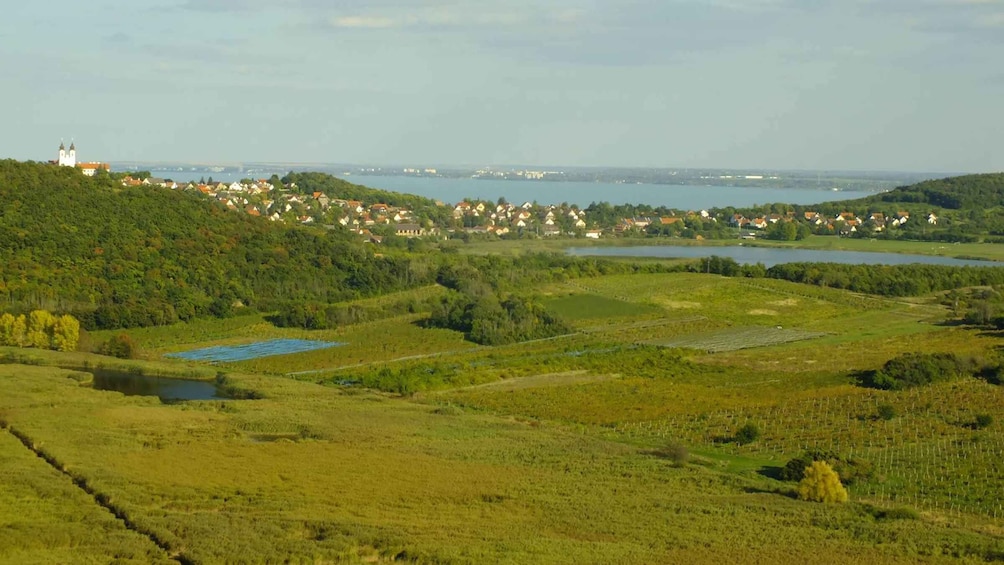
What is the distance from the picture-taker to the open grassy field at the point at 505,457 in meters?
18.3

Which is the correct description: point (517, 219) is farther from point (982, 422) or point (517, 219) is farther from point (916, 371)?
point (982, 422)

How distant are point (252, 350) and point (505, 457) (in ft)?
62.7

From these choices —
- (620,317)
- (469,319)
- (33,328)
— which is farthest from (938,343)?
(33,328)

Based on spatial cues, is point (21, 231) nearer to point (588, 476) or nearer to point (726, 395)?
point (726, 395)

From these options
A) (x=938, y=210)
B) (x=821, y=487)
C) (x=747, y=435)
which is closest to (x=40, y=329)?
(x=747, y=435)

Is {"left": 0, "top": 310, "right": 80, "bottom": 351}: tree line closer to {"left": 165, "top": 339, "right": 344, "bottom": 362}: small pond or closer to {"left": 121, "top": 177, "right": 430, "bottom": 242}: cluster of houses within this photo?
{"left": 165, "top": 339, "right": 344, "bottom": 362}: small pond

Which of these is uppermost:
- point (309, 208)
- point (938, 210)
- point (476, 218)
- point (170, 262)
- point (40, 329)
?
point (938, 210)

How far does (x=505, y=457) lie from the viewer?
24.6m

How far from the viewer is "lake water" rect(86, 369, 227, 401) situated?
32469mm

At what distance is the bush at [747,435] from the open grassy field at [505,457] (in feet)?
0.66

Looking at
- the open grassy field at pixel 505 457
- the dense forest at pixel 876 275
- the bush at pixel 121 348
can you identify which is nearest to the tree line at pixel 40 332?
the bush at pixel 121 348

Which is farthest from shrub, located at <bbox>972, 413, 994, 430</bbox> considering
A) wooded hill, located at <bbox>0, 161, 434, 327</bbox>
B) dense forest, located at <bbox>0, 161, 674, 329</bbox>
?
wooded hill, located at <bbox>0, 161, 434, 327</bbox>

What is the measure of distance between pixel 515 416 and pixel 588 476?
7.27 m

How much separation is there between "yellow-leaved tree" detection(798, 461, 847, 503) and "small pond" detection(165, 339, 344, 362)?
2276 centimetres
